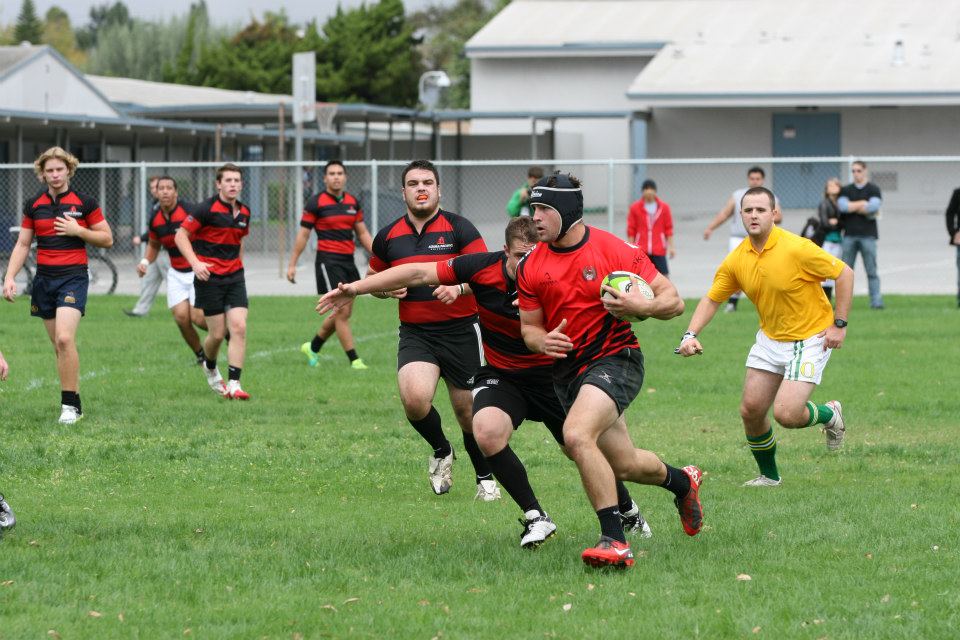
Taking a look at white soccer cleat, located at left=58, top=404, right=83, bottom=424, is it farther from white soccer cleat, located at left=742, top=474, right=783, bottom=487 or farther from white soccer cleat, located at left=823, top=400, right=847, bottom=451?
white soccer cleat, located at left=823, top=400, right=847, bottom=451

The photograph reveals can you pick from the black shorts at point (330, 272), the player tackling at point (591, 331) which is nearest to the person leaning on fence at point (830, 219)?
the black shorts at point (330, 272)

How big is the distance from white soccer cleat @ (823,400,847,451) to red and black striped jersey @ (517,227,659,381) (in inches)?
123

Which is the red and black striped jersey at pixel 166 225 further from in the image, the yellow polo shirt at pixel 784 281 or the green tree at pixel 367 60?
the green tree at pixel 367 60

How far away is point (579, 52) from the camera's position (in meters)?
42.4

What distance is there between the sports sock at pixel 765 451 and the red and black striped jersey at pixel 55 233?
557 centimetres

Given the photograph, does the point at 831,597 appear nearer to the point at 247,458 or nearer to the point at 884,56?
the point at 247,458

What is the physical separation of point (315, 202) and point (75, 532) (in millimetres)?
8279

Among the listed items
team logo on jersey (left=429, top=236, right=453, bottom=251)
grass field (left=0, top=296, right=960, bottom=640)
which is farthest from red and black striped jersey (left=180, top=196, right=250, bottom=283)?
team logo on jersey (left=429, top=236, right=453, bottom=251)

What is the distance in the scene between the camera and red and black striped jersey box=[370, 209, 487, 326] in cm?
874

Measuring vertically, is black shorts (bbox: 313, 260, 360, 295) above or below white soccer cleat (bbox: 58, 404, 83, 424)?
above

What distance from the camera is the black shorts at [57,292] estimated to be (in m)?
11.1

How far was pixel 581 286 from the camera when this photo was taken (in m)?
6.66

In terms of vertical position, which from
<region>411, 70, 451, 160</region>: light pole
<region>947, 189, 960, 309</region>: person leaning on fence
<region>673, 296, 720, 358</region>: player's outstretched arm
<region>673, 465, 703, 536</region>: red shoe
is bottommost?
<region>673, 465, 703, 536</region>: red shoe

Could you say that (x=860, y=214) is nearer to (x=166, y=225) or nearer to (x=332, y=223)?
(x=332, y=223)
